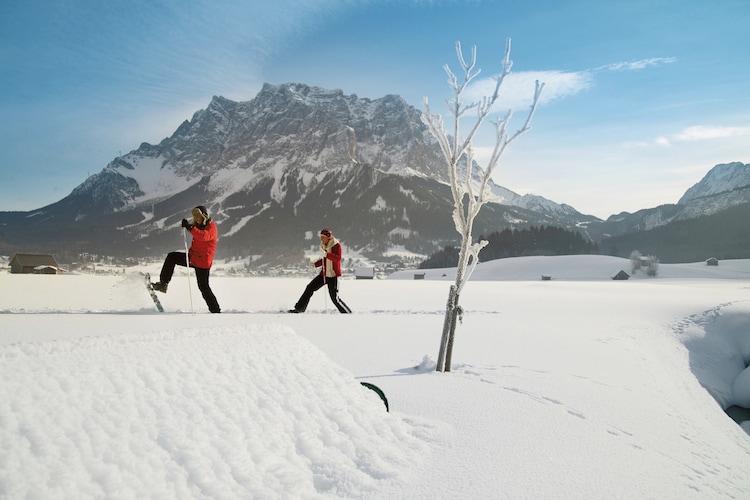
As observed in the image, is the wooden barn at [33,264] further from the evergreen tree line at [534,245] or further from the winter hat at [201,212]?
the evergreen tree line at [534,245]

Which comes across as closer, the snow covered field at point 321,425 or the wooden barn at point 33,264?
the snow covered field at point 321,425

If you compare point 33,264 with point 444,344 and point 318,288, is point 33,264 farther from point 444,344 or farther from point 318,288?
point 444,344

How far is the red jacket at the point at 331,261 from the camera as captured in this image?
11.9 metres

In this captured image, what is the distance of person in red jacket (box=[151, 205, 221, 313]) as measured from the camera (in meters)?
9.98

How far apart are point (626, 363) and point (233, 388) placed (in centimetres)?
721

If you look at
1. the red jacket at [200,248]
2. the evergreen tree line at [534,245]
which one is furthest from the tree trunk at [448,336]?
the evergreen tree line at [534,245]

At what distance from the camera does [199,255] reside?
1015 centimetres

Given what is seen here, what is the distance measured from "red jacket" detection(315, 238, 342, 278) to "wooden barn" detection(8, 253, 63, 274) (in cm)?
3495

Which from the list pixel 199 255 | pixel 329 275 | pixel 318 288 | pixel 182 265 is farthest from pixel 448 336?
pixel 182 265

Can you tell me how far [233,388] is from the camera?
2.62 metres

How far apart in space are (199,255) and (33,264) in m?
37.4

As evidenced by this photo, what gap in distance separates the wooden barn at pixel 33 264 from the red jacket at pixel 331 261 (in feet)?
115

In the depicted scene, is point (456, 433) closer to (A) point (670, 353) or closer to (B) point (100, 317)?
(B) point (100, 317)

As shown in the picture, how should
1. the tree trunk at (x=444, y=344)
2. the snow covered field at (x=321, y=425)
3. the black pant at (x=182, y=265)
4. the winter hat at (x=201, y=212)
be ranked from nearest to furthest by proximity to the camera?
the snow covered field at (x=321, y=425), the tree trunk at (x=444, y=344), the winter hat at (x=201, y=212), the black pant at (x=182, y=265)
